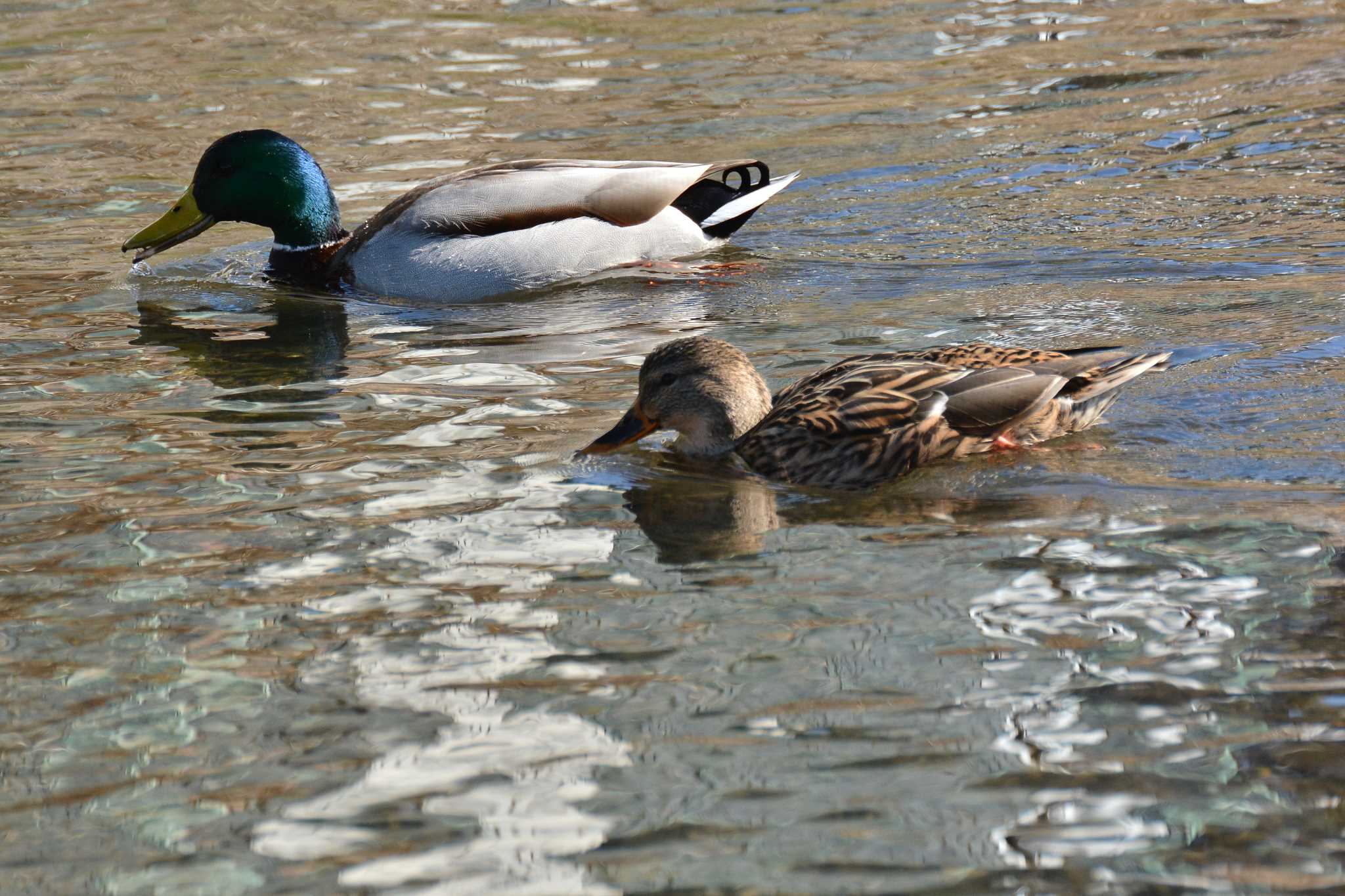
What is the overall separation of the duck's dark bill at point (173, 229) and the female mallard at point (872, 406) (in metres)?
4.87

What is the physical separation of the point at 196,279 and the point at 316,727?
21.6 ft

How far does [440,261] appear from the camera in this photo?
9.23 metres

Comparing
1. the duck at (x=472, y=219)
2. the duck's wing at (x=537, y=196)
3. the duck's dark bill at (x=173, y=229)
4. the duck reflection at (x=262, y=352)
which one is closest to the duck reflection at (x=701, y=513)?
the duck reflection at (x=262, y=352)

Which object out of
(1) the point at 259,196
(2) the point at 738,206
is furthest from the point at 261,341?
(2) the point at 738,206

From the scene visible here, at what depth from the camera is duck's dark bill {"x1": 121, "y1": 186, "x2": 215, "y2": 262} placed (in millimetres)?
9914

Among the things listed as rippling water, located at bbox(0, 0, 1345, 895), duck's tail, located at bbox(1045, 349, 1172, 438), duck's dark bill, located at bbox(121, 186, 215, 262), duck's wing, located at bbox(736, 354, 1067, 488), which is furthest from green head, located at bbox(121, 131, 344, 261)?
duck's tail, located at bbox(1045, 349, 1172, 438)

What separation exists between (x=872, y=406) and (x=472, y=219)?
423 cm

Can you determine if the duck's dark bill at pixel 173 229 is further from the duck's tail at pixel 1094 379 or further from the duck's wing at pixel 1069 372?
the duck's tail at pixel 1094 379

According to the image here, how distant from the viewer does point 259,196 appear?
1022cm

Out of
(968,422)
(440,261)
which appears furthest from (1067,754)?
(440,261)

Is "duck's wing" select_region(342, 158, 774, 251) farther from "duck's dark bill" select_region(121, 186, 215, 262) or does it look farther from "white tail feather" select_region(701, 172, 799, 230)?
"duck's dark bill" select_region(121, 186, 215, 262)

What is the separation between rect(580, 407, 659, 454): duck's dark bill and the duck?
3.42m

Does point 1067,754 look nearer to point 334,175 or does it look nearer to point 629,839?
point 629,839

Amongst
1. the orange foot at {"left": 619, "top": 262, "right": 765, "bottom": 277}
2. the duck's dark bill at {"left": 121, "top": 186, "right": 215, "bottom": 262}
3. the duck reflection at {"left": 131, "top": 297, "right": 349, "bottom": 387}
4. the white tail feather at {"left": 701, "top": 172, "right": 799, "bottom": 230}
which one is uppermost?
the duck's dark bill at {"left": 121, "top": 186, "right": 215, "bottom": 262}
